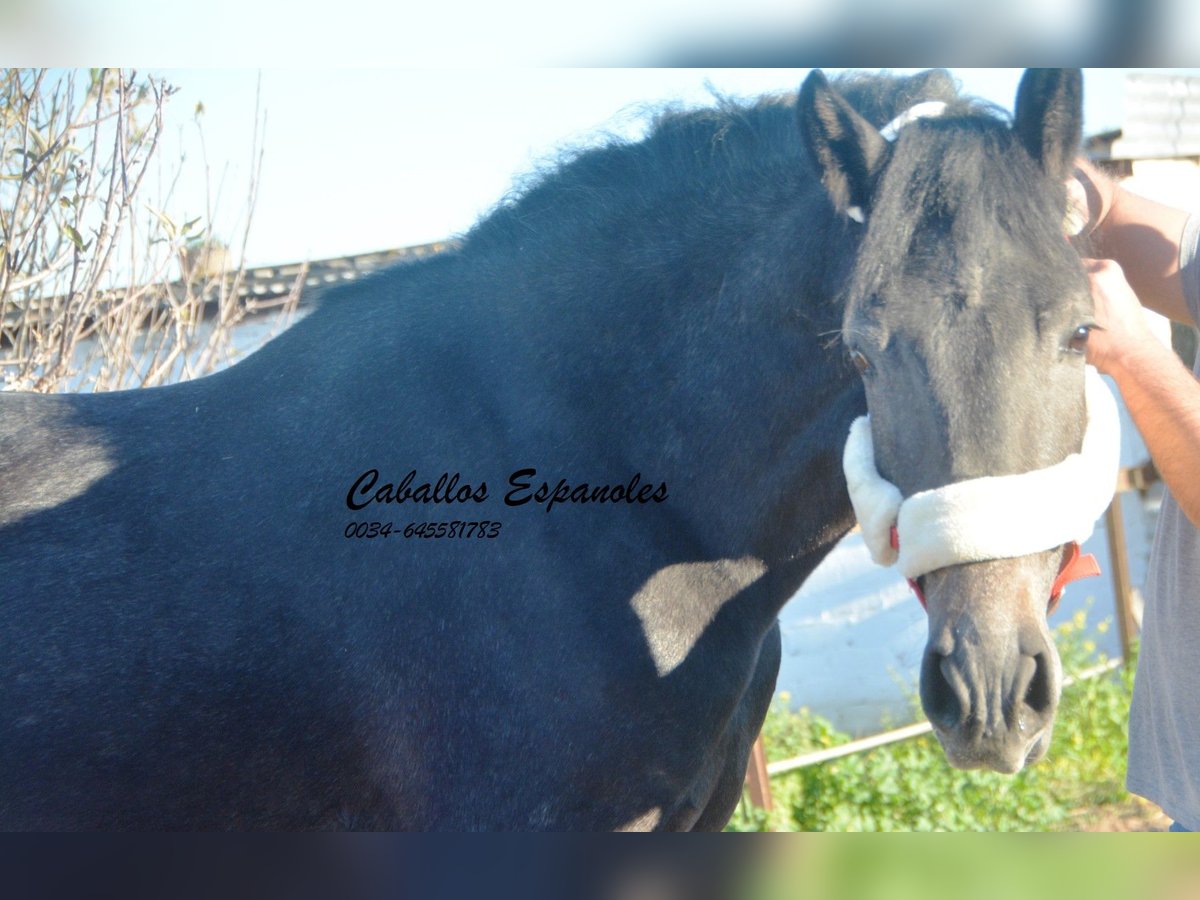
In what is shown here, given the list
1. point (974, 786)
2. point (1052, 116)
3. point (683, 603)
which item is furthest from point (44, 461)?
point (974, 786)

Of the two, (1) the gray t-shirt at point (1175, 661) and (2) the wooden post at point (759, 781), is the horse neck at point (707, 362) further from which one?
(2) the wooden post at point (759, 781)

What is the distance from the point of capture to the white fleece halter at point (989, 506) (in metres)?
1.57

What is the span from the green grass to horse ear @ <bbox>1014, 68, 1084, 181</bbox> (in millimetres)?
2831

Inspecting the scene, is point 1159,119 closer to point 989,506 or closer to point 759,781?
point 989,506

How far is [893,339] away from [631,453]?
0.62 meters

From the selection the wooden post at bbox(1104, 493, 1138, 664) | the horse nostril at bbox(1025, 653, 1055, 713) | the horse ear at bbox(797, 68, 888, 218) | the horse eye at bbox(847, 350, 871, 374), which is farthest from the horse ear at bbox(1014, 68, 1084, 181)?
the wooden post at bbox(1104, 493, 1138, 664)

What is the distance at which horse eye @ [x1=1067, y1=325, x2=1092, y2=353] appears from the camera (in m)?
1.67

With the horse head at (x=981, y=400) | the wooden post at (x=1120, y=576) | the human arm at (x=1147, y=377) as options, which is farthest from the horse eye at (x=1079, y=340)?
the wooden post at (x=1120, y=576)

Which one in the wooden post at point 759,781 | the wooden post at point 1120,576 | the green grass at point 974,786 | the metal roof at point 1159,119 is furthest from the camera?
the wooden post at point 1120,576

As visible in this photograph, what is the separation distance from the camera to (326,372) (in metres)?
2.12

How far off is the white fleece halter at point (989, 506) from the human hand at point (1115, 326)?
121 mm

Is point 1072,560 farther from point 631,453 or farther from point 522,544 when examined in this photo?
point 522,544

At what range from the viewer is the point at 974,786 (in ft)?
13.1

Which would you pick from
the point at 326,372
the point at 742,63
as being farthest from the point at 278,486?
the point at 742,63
